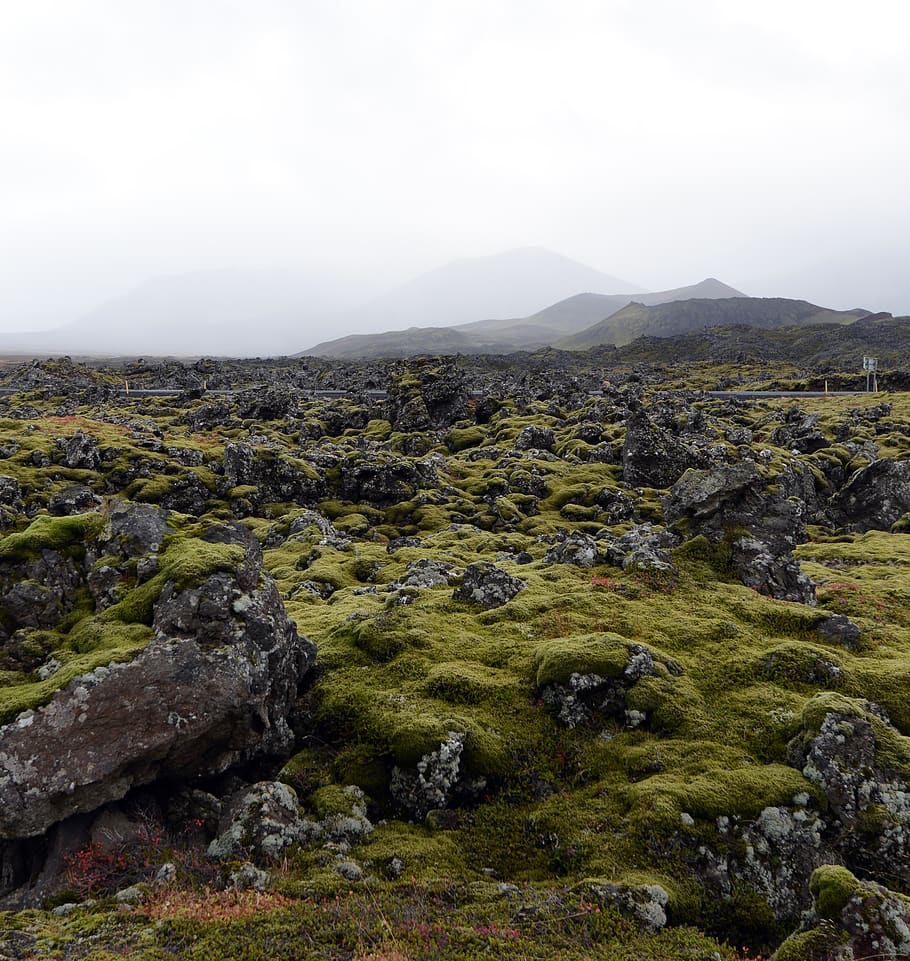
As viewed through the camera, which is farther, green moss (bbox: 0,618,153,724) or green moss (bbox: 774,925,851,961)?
green moss (bbox: 0,618,153,724)

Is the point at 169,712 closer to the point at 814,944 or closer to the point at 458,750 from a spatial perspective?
the point at 458,750

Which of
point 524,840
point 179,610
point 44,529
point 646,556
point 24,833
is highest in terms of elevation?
point 44,529

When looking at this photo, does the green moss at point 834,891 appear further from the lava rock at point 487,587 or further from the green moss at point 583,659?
the lava rock at point 487,587

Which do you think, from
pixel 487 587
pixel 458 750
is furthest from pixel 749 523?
pixel 458 750

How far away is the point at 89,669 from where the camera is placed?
10.8 m

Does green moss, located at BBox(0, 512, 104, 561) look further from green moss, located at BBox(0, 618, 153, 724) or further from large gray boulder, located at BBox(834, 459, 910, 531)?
large gray boulder, located at BBox(834, 459, 910, 531)

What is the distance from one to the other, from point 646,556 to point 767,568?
3.88 meters

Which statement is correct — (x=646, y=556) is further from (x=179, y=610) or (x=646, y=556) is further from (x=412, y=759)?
(x=179, y=610)

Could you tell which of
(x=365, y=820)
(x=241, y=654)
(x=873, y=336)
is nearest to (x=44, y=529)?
(x=241, y=654)

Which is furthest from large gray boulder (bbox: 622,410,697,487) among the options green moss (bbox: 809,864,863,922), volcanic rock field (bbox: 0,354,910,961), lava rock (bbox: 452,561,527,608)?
Answer: green moss (bbox: 809,864,863,922)

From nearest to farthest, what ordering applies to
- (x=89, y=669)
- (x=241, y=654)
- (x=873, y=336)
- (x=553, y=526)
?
1. (x=89, y=669)
2. (x=241, y=654)
3. (x=553, y=526)
4. (x=873, y=336)

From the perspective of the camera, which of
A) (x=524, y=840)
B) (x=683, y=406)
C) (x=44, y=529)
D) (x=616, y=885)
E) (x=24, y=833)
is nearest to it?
(x=616, y=885)

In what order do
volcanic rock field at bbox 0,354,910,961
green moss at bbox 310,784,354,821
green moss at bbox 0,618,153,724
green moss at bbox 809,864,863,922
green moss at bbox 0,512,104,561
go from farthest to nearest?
green moss at bbox 0,512,104,561, green moss at bbox 310,784,354,821, green moss at bbox 0,618,153,724, volcanic rock field at bbox 0,354,910,961, green moss at bbox 809,864,863,922

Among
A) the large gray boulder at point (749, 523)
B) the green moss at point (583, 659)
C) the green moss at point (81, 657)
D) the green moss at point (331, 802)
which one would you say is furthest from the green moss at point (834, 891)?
the large gray boulder at point (749, 523)
